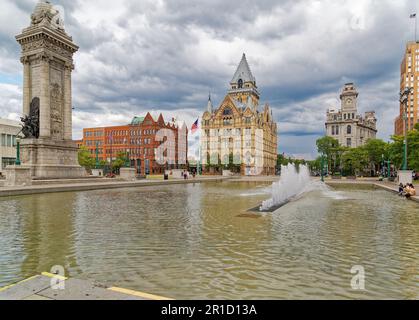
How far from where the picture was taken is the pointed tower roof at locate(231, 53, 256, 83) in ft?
417

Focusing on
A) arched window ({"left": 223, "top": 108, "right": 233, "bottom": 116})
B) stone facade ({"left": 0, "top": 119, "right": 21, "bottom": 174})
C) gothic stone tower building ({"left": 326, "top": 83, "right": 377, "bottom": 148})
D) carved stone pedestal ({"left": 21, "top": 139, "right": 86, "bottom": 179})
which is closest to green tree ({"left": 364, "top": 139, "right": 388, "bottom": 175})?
gothic stone tower building ({"left": 326, "top": 83, "right": 377, "bottom": 148})

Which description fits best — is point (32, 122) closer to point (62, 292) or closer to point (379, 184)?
point (62, 292)

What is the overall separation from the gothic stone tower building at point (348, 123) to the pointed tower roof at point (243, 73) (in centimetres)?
4165

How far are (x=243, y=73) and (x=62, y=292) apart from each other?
131419mm

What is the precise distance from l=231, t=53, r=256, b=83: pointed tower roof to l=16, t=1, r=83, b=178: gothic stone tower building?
319 feet

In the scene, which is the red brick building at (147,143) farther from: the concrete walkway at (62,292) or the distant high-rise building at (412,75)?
the concrete walkway at (62,292)

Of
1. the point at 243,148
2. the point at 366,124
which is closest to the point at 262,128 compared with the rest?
the point at 243,148

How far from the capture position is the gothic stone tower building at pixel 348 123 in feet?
410

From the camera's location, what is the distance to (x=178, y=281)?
5.36m

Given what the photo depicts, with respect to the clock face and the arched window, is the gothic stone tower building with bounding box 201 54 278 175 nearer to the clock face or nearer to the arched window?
the arched window

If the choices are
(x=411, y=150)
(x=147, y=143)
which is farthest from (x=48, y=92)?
(x=147, y=143)

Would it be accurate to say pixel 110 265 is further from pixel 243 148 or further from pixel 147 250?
pixel 243 148

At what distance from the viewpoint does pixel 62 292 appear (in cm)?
422

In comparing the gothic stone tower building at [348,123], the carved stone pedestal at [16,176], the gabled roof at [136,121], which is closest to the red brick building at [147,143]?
the gabled roof at [136,121]
